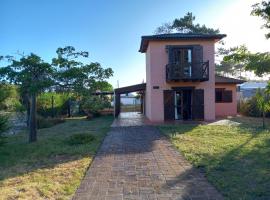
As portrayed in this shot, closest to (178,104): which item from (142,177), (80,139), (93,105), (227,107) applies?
(227,107)

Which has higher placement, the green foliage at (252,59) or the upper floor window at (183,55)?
the upper floor window at (183,55)

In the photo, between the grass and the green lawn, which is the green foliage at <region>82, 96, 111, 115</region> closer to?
the green lawn

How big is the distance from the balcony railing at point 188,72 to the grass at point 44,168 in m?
9.12

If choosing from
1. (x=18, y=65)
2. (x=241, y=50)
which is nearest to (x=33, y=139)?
(x=18, y=65)

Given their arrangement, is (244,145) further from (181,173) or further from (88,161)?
(88,161)

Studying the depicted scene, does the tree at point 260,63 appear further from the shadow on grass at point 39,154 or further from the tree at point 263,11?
the shadow on grass at point 39,154

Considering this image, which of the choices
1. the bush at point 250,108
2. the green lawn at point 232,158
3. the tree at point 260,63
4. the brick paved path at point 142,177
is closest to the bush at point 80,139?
the brick paved path at point 142,177

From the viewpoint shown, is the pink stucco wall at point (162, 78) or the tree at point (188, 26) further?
the tree at point (188, 26)

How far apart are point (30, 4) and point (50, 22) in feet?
8.28

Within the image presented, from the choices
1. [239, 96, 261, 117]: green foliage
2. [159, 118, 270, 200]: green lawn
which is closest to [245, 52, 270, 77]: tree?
[159, 118, 270, 200]: green lawn

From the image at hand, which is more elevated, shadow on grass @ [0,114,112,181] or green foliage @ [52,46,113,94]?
green foliage @ [52,46,113,94]

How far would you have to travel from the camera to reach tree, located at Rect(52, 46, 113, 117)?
12411 millimetres

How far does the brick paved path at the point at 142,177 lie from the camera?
6102 mm

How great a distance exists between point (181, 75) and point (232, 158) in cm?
1221
